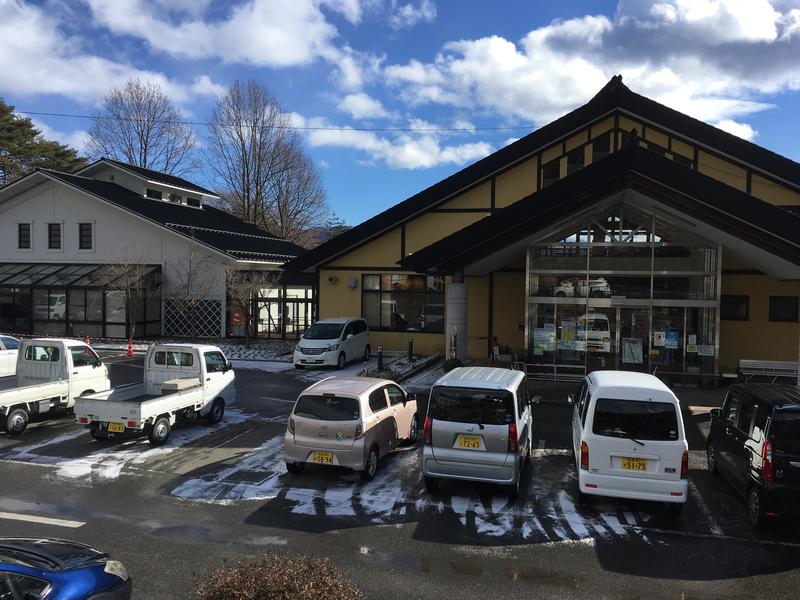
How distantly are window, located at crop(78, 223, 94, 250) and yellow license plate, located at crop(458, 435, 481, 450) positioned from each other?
2869cm

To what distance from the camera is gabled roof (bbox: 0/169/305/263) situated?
29.5m

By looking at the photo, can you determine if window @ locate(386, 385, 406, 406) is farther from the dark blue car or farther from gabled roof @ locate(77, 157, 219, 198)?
gabled roof @ locate(77, 157, 219, 198)

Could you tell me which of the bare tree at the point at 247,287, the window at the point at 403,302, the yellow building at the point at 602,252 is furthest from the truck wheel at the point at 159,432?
the bare tree at the point at 247,287

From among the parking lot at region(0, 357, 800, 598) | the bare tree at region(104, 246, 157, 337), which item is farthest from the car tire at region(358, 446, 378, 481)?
the bare tree at region(104, 246, 157, 337)

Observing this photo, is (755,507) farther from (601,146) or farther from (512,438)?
(601,146)

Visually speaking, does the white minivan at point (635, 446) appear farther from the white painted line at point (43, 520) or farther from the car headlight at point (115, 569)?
the white painted line at point (43, 520)

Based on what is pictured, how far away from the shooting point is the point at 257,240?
3603 cm

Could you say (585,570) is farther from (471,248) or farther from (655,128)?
(655,128)

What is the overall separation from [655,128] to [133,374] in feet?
63.9

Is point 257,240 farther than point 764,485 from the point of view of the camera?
Yes

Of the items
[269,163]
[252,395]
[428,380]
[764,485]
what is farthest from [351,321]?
[269,163]

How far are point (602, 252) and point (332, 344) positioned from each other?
9249 millimetres

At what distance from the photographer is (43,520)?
753cm

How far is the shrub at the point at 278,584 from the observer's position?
3.88 meters
